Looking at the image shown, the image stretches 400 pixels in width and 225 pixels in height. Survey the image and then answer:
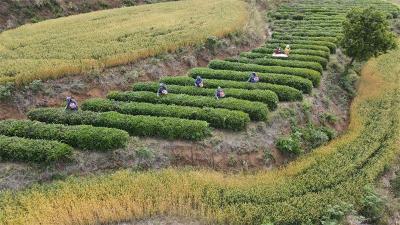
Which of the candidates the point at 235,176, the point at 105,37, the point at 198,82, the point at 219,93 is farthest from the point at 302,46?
the point at 235,176

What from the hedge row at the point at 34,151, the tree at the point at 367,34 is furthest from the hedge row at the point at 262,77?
the hedge row at the point at 34,151

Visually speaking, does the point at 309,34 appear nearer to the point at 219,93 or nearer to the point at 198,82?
the point at 198,82

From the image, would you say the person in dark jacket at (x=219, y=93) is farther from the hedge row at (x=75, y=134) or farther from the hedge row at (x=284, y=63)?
the hedge row at (x=284, y=63)

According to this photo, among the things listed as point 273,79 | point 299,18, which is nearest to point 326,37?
point 299,18

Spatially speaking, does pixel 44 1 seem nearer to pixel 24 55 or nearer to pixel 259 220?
pixel 24 55

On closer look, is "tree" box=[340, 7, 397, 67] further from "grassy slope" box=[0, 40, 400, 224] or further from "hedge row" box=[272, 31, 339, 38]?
"grassy slope" box=[0, 40, 400, 224]

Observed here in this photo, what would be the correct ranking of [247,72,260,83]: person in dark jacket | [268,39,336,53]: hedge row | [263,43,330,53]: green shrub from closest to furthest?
[247,72,260,83]: person in dark jacket → [263,43,330,53]: green shrub → [268,39,336,53]: hedge row

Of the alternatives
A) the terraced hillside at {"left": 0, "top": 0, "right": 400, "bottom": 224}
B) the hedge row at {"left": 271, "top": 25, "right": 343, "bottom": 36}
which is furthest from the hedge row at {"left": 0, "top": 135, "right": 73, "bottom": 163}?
the hedge row at {"left": 271, "top": 25, "right": 343, "bottom": 36}
